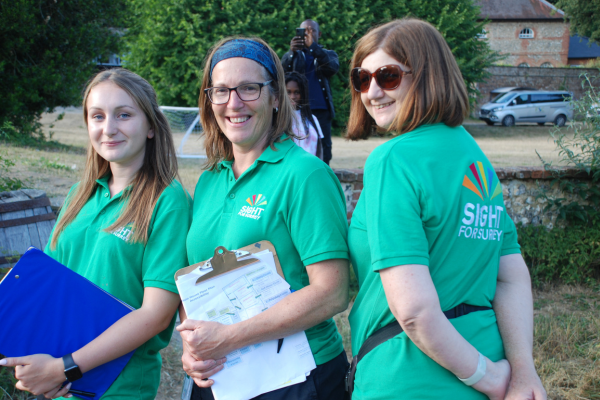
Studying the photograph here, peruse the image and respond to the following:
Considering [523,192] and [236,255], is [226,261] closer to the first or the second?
[236,255]

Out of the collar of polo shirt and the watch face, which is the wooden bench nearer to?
the watch face

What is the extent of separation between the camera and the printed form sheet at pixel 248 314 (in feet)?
5.14

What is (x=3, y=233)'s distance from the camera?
3.23 m

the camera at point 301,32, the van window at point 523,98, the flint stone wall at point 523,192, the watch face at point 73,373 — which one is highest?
the camera at point 301,32

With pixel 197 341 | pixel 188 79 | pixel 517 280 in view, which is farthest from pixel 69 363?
pixel 188 79

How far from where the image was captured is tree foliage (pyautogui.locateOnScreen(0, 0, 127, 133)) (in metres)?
10.6

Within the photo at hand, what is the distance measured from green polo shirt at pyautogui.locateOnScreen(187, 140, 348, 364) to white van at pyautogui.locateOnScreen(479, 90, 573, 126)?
2696 centimetres

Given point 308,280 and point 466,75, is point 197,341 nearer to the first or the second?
point 308,280

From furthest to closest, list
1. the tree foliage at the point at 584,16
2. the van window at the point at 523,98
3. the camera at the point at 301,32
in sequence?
the tree foliage at the point at 584,16, the van window at the point at 523,98, the camera at the point at 301,32

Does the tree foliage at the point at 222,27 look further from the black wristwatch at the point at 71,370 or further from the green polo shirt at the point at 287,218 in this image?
the black wristwatch at the point at 71,370

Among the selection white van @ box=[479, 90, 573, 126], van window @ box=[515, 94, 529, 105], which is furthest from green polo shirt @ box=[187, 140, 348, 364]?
van window @ box=[515, 94, 529, 105]

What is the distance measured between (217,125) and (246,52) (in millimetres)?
357

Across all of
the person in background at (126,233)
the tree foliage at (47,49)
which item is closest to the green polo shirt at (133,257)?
the person in background at (126,233)

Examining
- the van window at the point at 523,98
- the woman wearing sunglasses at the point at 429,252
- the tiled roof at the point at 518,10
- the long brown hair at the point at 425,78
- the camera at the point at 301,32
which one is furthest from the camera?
the tiled roof at the point at 518,10
